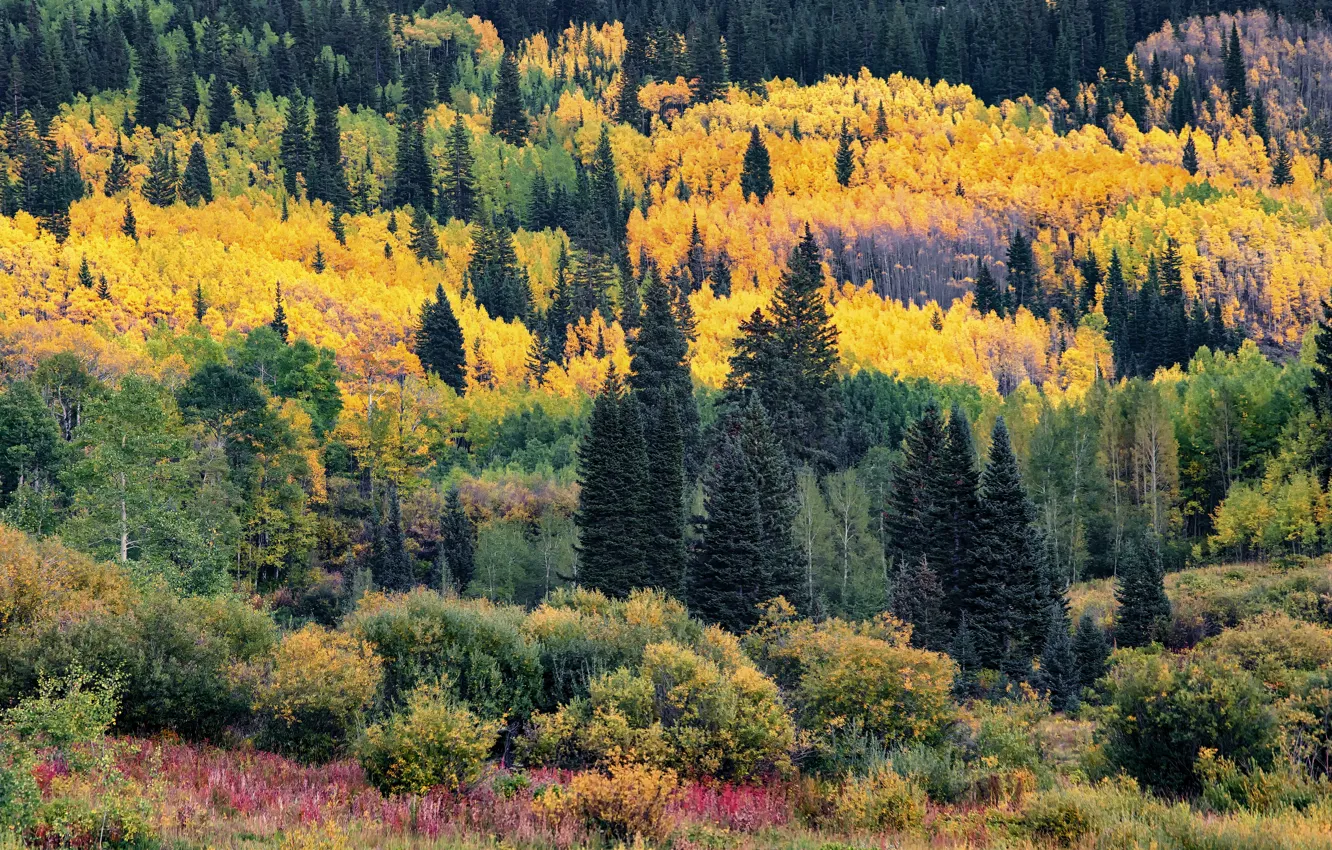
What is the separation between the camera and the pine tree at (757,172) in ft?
570

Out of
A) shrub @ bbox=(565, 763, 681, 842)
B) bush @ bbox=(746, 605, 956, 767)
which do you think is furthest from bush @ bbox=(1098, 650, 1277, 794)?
shrub @ bbox=(565, 763, 681, 842)

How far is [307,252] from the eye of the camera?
136750 millimetres

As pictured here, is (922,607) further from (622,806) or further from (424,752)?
(622,806)

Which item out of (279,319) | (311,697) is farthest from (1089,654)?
(279,319)

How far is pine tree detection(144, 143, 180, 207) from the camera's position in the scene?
13812 cm

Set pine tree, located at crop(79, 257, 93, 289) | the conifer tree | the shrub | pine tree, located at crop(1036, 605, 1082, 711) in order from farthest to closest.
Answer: the conifer tree < pine tree, located at crop(79, 257, 93, 289) < pine tree, located at crop(1036, 605, 1082, 711) < the shrub

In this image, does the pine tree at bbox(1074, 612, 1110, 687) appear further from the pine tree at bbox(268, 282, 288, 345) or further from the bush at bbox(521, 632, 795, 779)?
the pine tree at bbox(268, 282, 288, 345)

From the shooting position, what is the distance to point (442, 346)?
116 metres

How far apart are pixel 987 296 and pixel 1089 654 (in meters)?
107

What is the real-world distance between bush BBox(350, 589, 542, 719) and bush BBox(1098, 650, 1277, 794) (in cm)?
1384

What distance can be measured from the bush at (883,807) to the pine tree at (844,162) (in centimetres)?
16169

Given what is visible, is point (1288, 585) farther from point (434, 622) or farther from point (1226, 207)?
point (1226, 207)

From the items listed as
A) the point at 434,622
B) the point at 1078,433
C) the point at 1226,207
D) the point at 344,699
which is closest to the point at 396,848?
the point at 344,699

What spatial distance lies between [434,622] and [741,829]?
40.0 ft
